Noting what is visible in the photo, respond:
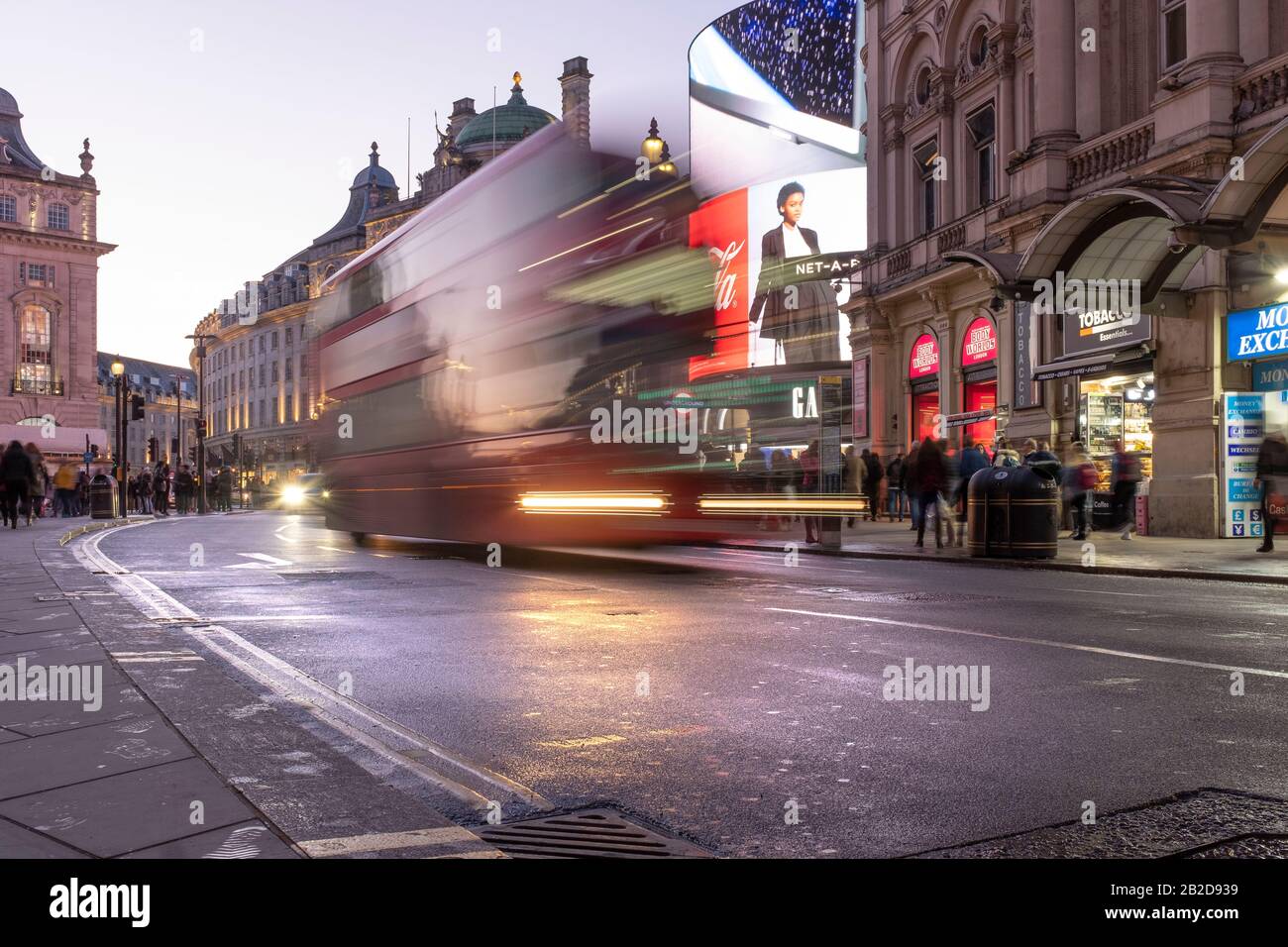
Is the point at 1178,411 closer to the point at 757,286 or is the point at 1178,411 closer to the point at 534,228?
the point at 534,228

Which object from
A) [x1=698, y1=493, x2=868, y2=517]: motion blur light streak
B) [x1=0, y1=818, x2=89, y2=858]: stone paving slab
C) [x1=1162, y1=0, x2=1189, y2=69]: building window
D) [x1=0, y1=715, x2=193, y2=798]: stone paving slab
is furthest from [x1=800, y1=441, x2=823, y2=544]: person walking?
[x1=0, y1=818, x2=89, y2=858]: stone paving slab

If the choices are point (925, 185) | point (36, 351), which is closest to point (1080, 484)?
point (925, 185)

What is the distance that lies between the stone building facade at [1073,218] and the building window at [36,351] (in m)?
69.9

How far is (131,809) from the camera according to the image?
3.70m

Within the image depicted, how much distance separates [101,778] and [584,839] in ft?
5.64

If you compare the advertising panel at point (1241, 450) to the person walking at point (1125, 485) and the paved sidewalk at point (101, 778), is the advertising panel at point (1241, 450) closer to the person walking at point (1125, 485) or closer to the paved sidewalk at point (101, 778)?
the person walking at point (1125, 485)

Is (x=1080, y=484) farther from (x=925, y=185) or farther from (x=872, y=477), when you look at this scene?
(x=925, y=185)

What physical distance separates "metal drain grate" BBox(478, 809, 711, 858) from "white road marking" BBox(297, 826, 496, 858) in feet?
0.30

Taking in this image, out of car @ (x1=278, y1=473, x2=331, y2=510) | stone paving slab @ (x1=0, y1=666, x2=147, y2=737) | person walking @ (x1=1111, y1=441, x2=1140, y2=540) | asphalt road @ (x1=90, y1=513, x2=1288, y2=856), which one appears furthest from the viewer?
car @ (x1=278, y1=473, x2=331, y2=510)

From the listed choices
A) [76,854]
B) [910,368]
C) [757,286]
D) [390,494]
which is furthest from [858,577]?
[757,286]

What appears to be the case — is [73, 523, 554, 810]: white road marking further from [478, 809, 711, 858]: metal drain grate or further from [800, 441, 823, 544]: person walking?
[800, 441, 823, 544]: person walking

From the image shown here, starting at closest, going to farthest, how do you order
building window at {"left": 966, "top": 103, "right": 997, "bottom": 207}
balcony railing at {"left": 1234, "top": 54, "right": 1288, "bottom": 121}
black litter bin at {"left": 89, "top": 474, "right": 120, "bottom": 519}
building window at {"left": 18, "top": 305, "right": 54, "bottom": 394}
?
balcony railing at {"left": 1234, "top": 54, "right": 1288, "bottom": 121}, building window at {"left": 966, "top": 103, "right": 997, "bottom": 207}, black litter bin at {"left": 89, "top": 474, "right": 120, "bottom": 519}, building window at {"left": 18, "top": 305, "right": 54, "bottom": 394}

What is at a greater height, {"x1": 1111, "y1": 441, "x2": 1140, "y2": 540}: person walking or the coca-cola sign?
the coca-cola sign

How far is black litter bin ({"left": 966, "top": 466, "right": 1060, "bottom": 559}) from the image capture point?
1678 centimetres
